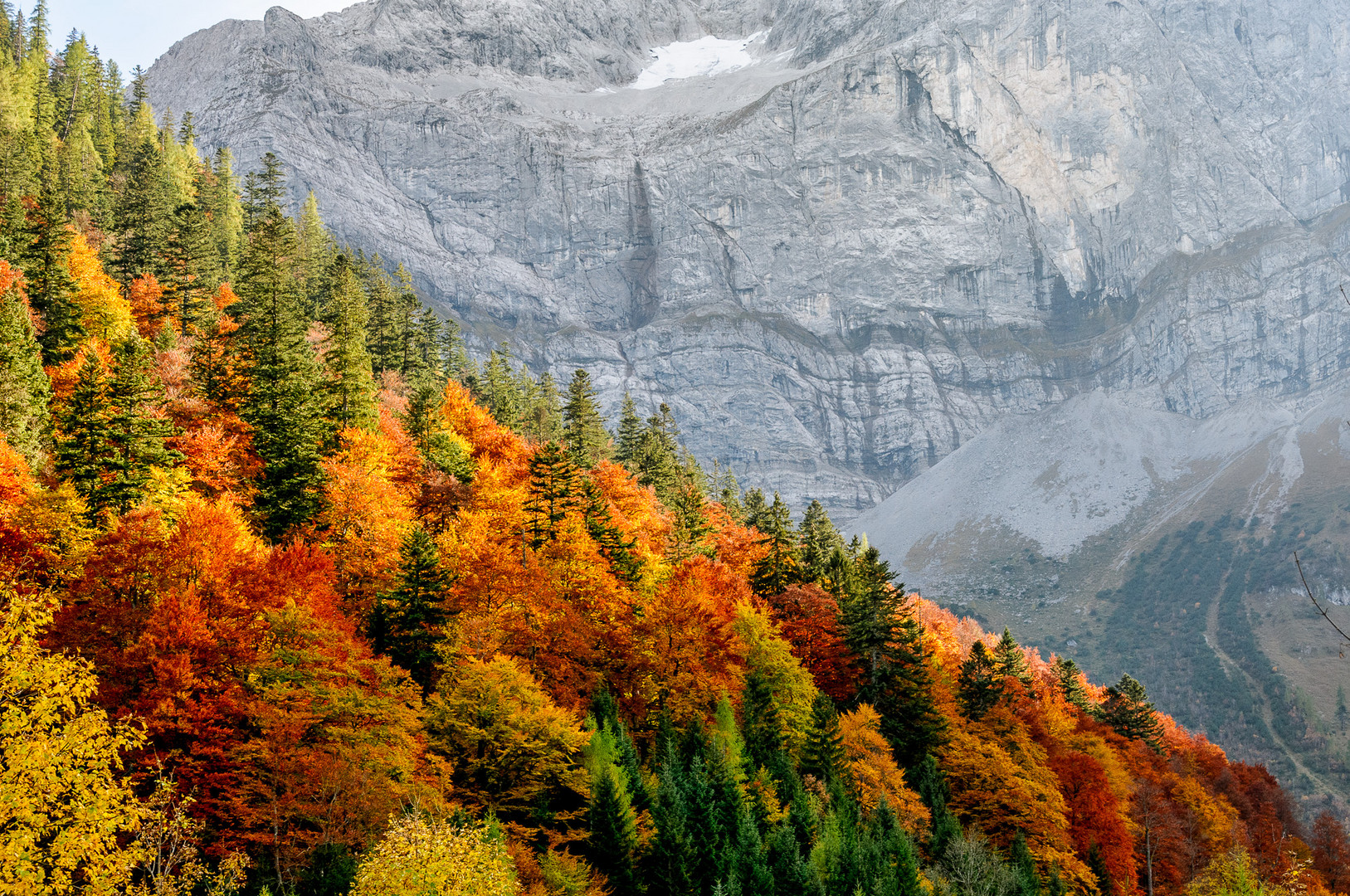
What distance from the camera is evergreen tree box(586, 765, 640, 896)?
40.3 m

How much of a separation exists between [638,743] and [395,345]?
50.2 m

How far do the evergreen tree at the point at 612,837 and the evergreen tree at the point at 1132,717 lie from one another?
217ft

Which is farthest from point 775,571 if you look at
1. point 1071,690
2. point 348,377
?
point 1071,690

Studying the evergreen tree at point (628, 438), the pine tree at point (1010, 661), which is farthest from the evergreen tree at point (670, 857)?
the evergreen tree at point (628, 438)

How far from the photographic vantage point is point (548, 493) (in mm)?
55500

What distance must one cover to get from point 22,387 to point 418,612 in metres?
23.1

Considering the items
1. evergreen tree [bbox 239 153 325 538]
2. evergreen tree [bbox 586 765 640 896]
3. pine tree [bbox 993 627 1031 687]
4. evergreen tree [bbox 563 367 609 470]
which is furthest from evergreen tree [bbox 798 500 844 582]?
evergreen tree [bbox 239 153 325 538]

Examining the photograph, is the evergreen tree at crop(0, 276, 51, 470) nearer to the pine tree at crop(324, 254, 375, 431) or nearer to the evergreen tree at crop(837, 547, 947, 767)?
the pine tree at crop(324, 254, 375, 431)

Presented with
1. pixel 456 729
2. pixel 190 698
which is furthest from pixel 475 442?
pixel 190 698

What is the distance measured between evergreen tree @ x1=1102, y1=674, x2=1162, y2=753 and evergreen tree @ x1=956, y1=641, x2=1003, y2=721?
89.2ft

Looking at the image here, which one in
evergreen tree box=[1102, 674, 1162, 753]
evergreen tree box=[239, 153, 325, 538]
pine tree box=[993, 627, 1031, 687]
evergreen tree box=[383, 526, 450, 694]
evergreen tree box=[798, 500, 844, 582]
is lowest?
evergreen tree box=[1102, 674, 1162, 753]

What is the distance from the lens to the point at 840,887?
Result: 44.8 metres

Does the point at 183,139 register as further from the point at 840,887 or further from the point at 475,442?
the point at 840,887

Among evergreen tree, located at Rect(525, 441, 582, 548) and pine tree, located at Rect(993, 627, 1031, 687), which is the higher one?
A: evergreen tree, located at Rect(525, 441, 582, 548)
